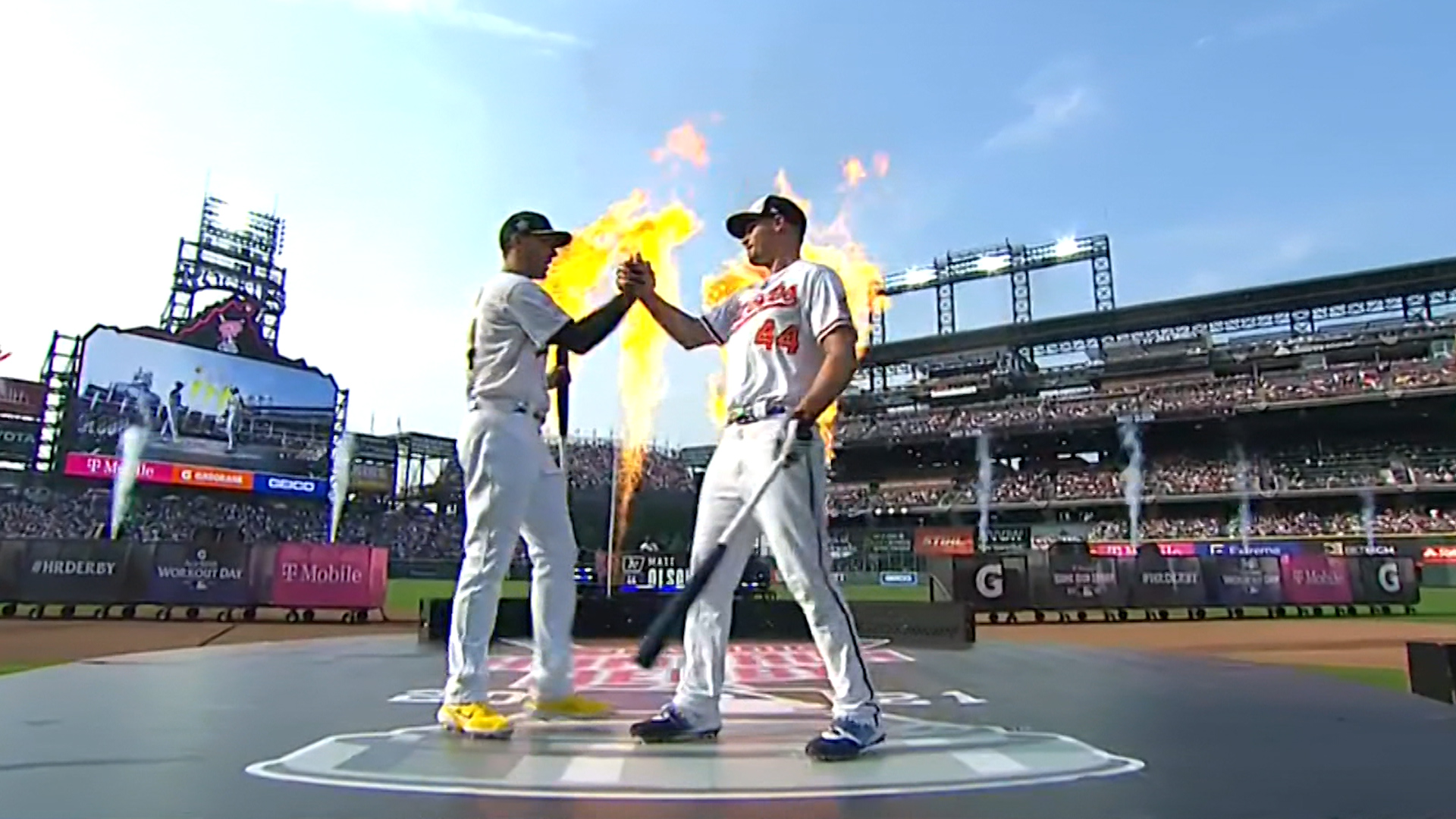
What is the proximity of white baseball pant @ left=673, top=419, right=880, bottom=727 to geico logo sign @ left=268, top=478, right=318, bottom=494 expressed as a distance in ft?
152

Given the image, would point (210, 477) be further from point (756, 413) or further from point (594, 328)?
point (756, 413)

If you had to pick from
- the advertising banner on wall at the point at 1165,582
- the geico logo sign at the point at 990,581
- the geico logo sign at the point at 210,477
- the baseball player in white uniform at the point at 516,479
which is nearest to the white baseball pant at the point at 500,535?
the baseball player in white uniform at the point at 516,479

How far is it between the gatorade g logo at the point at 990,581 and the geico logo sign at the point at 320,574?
12843 mm

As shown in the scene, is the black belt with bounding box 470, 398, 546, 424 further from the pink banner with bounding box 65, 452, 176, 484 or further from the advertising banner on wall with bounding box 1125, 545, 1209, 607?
the pink banner with bounding box 65, 452, 176, 484

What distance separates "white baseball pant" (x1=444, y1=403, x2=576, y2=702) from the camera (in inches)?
163

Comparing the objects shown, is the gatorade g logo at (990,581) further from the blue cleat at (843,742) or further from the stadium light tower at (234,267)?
the stadium light tower at (234,267)

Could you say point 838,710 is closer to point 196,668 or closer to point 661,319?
point 661,319

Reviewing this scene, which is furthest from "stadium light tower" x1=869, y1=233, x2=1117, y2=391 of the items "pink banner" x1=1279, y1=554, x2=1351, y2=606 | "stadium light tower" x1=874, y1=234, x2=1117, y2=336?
"pink banner" x1=1279, y1=554, x2=1351, y2=606

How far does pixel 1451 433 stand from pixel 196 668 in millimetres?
54534

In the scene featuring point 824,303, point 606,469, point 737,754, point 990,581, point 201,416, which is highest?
point 201,416

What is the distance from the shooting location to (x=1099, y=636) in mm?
16969

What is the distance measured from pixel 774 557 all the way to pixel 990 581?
18663 millimetres

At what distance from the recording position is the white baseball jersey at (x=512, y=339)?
165 inches

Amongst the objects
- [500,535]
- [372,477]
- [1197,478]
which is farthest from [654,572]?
[372,477]
